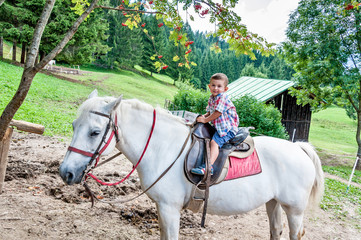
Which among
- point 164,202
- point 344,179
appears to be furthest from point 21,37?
point 344,179

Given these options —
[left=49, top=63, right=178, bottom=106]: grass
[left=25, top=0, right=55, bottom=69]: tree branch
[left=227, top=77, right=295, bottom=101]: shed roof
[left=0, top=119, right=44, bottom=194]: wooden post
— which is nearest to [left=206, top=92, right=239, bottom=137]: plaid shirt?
[left=25, top=0, right=55, bottom=69]: tree branch

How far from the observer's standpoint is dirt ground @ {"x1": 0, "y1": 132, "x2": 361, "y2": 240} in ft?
11.5

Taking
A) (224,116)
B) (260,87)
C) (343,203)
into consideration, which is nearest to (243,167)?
(224,116)

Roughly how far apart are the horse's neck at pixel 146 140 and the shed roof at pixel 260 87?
12907mm

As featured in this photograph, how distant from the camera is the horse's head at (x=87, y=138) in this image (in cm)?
225

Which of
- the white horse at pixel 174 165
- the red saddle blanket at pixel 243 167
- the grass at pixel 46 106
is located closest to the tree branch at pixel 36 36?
the white horse at pixel 174 165

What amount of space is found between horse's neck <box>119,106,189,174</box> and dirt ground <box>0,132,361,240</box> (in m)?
1.60

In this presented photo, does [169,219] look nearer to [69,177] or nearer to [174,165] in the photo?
[174,165]

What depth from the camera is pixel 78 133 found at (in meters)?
2.29

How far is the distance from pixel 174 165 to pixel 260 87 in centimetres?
1808

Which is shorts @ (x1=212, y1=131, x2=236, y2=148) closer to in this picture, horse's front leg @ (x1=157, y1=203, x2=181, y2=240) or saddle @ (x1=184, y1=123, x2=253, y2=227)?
saddle @ (x1=184, y1=123, x2=253, y2=227)

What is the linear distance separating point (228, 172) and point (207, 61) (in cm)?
6609

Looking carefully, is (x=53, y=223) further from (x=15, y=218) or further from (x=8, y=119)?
(x=8, y=119)

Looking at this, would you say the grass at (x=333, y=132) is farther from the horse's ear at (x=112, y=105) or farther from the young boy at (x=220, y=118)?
the horse's ear at (x=112, y=105)
